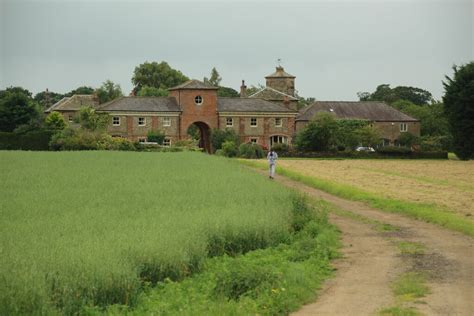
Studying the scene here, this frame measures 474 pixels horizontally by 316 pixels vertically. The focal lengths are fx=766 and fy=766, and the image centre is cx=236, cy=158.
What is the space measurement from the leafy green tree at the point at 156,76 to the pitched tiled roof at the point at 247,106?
144ft

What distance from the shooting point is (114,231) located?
1631 cm

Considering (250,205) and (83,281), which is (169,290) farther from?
(250,205)

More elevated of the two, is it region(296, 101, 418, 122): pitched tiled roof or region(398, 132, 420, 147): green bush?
region(296, 101, 418, 122): pitched tiled roof

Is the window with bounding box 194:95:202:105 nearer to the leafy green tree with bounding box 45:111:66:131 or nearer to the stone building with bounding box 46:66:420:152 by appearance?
the stone building with bounding box 46:66:420:152

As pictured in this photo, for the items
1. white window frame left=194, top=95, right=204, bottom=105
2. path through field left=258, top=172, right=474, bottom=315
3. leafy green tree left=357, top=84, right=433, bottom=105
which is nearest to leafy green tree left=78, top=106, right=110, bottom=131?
white window frame left=194, top=95, right=204, bottom=105

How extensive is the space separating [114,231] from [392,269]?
19.5ft

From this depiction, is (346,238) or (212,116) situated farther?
(212,116)

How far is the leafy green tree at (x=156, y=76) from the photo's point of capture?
429 ft

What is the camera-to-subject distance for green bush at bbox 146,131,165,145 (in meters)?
82.5

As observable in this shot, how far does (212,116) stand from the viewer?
8538 centimetres

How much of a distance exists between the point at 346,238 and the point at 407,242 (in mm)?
1754

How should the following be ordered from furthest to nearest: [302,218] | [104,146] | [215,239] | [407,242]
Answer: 1. [104,146]
2. [302,218]
3. [407,242]
4. [215,239]

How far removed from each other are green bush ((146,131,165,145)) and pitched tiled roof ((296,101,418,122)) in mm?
18652

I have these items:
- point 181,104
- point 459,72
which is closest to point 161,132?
point 181,104
